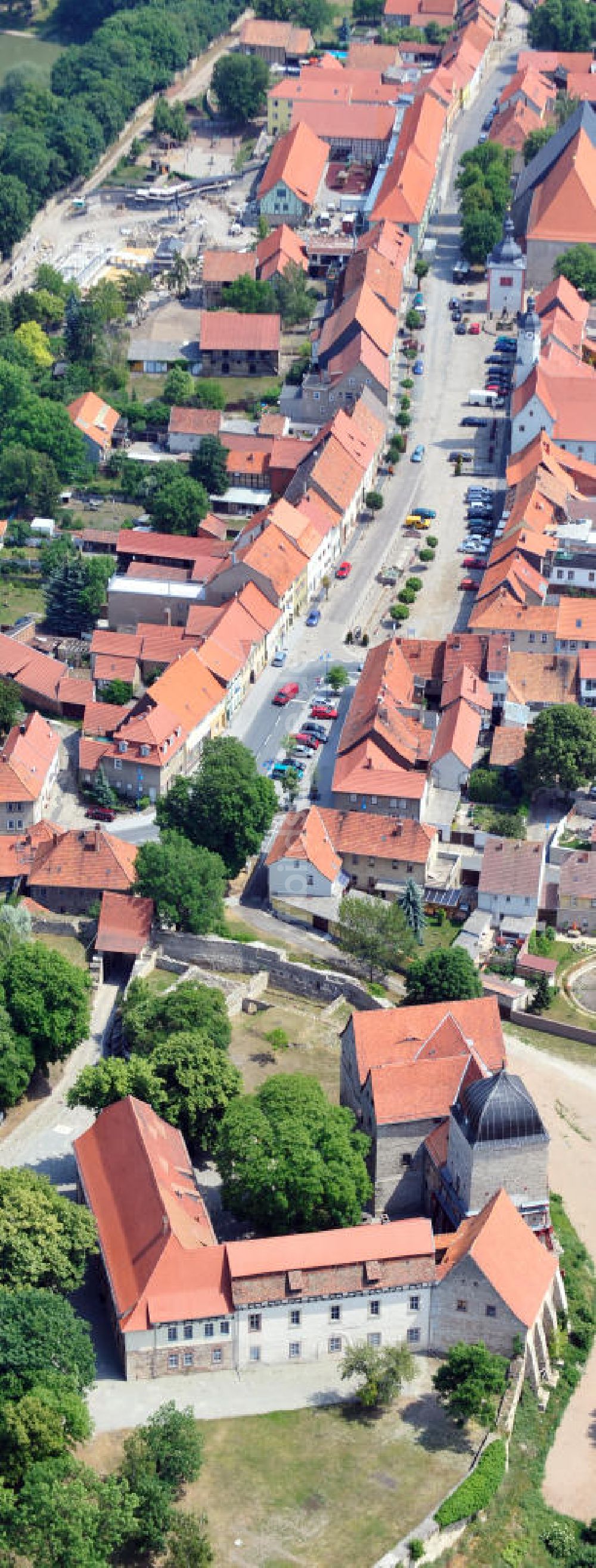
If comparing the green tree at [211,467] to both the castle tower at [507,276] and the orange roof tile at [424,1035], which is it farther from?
the orange roof tile at [424,1035]

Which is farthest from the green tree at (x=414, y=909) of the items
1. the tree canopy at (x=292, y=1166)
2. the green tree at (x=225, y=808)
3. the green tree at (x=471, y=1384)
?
the green tree at (x=471, y=1384)

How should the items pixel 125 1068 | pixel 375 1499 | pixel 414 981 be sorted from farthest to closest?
pixel 414 981, pixel 125 1068, pixel 375 1499

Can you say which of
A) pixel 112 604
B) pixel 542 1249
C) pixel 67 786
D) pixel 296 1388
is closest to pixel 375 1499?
pixel 296 1388

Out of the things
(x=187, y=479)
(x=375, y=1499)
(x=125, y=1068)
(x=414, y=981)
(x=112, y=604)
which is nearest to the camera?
(x=375, y=1499)

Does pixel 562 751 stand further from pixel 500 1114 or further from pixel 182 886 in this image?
pixel 500 1114

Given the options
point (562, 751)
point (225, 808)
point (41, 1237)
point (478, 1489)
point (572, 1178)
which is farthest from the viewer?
point (562, 751)

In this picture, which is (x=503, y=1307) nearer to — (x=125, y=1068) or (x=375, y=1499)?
(x=375, y=1499)

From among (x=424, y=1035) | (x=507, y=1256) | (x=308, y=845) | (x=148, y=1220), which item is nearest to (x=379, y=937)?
(x=308, y=845)

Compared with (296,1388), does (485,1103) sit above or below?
above
